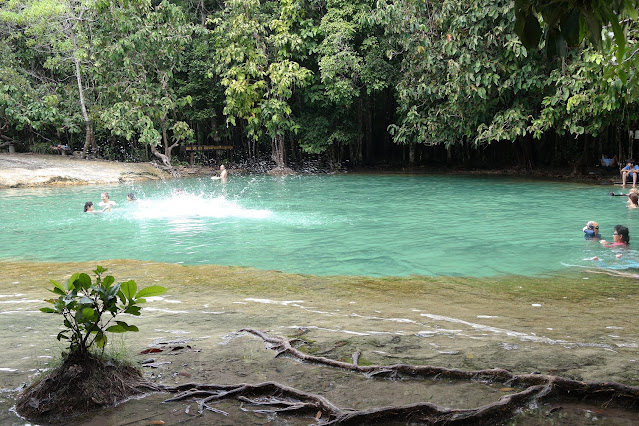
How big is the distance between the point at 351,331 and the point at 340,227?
7.93 metres

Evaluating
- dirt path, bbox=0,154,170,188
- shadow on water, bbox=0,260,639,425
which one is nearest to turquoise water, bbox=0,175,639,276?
shadow on water, bbox=0,260,639,425

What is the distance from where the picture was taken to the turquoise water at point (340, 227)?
962cm

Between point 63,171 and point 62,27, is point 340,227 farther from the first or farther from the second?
point 62,27

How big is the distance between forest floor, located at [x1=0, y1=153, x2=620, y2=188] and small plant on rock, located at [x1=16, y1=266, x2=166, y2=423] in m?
20.2

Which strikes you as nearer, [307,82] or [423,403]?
[423,403]

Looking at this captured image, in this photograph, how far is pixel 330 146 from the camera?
29.3 metres

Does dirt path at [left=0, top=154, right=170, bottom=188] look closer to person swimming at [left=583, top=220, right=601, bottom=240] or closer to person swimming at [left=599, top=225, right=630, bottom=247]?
person swimming at [left=583, top=220, right=601, bottom=240]

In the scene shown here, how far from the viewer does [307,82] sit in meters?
26.5

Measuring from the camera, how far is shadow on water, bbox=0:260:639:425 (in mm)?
3270

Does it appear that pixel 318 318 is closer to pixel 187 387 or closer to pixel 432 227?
pixel 187 387

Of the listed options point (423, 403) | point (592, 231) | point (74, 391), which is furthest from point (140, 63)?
point (423, 403)

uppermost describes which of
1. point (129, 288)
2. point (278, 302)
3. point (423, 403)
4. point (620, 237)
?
point (129, 288)

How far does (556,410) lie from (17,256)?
9883 millimetres

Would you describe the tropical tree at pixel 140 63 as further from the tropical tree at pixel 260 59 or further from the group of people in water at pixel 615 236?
the group of people in water at pixel 615 236
